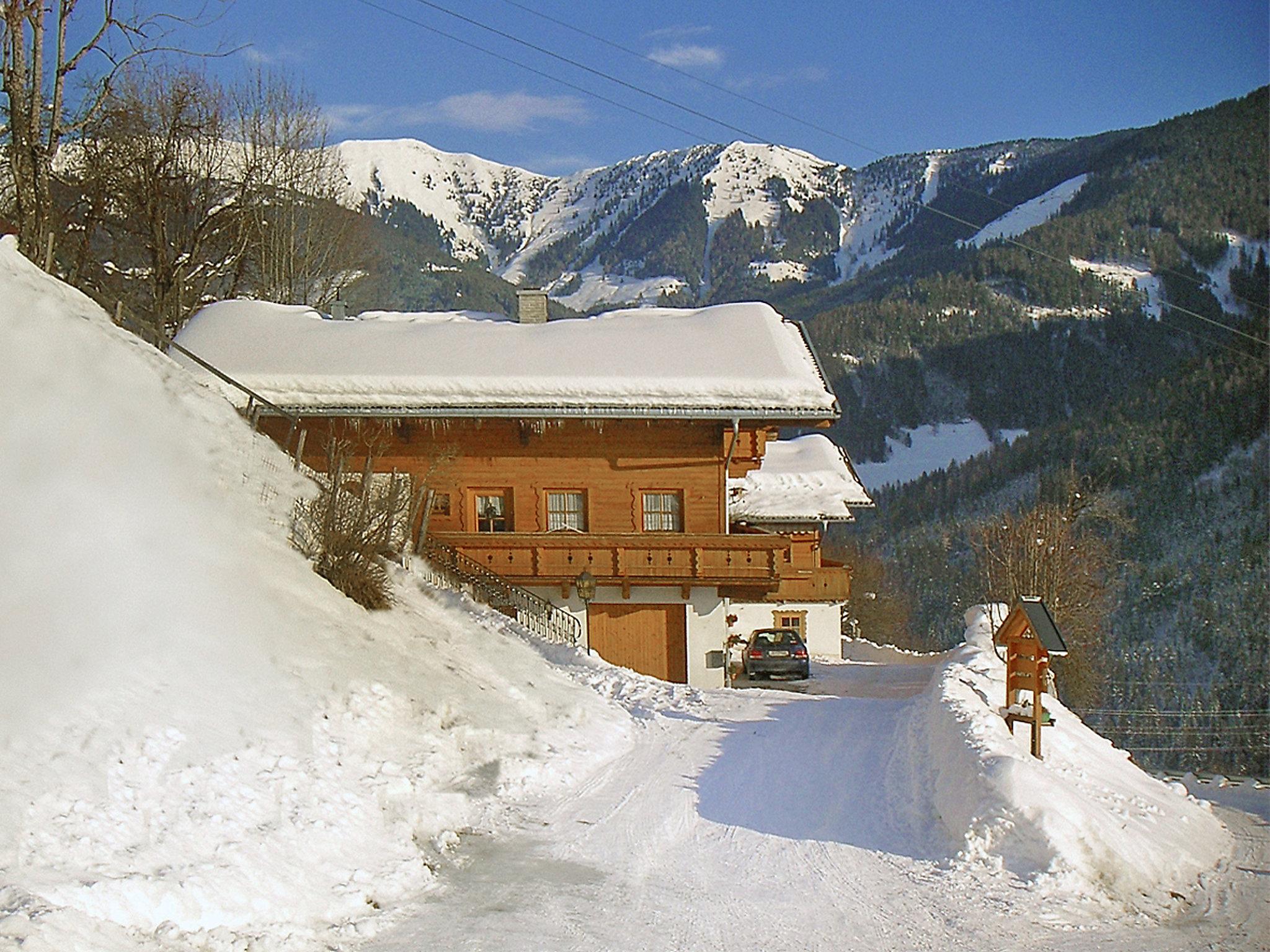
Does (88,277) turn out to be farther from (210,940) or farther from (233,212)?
(210,940)

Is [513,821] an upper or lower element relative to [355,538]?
lower

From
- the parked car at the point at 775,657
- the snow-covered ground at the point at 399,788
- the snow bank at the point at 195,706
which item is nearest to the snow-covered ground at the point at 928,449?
the parked car at the point at 775,657

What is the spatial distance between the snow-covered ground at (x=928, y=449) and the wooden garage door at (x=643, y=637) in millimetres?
133252

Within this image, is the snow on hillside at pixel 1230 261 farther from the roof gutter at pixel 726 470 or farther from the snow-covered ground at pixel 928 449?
the roof gutter at pixel 726 470

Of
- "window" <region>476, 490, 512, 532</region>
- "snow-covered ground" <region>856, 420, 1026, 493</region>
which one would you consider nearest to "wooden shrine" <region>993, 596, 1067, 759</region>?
"window" <region>476, 490, 512, 532</region>

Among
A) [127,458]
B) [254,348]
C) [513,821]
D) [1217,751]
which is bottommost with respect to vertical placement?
[1217,751]

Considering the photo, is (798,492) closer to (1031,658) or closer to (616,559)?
(616,559)

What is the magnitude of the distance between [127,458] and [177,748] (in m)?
4.56

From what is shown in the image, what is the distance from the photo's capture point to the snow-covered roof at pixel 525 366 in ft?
74.9

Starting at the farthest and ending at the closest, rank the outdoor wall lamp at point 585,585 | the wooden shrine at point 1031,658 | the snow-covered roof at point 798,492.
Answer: the snow-covered roof at point 798,492 < the outdoor wall lamp at point 585,585 < the wooden shrine at point 1031,658

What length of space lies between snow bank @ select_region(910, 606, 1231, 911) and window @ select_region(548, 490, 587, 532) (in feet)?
36.6

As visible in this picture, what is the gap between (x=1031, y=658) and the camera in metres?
12.2

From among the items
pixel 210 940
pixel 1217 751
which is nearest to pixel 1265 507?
pixel 1217 751

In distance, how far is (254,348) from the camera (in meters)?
24.6
